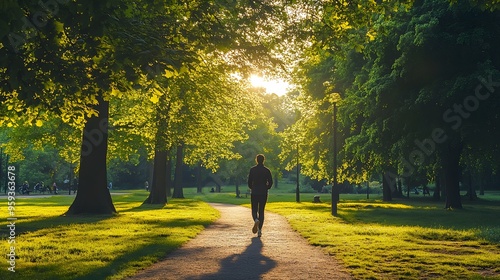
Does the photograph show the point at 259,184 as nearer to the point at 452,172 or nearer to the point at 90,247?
the point at 90,247

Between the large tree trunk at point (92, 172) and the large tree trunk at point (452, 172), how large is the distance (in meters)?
17.2

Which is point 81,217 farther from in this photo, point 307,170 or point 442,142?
point 307,170

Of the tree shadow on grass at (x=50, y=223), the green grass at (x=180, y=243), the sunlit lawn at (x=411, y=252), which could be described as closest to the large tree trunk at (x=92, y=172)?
the tree shadow on grass at (x=50, y=223)

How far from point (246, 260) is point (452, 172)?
23.3 m

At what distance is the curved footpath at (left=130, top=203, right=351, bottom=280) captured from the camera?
901cm

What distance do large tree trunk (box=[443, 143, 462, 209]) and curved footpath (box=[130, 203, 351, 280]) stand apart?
1819cm

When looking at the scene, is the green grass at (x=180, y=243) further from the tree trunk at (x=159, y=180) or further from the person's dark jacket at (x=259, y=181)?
the tree trunk at (x=159, y=180)

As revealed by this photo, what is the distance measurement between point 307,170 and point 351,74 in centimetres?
1208

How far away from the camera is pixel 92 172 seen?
2319cm

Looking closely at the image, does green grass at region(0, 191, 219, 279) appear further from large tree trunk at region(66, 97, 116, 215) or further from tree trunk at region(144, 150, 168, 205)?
tree trunk at region(144, 150, 168, 205)

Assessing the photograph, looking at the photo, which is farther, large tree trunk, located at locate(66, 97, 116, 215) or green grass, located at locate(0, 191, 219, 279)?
large tree trunk, located at locate(66, 97, 116, 215)

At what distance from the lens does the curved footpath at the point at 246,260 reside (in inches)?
355

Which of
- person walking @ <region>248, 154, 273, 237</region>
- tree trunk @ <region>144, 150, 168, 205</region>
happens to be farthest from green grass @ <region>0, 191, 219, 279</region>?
tree trunk @ <region>144, 150, 168, 205</region>

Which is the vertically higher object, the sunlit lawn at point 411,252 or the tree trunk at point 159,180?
the tree trunk at point 159,180
